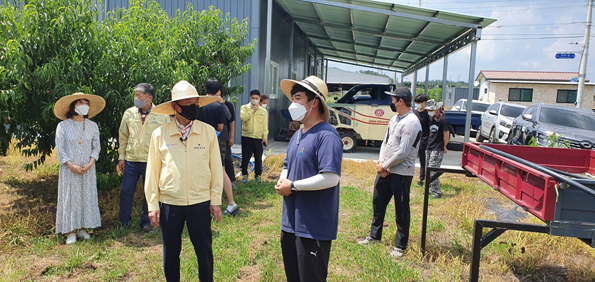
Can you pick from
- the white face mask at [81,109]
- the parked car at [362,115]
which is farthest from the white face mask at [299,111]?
the parked car at [362,115]

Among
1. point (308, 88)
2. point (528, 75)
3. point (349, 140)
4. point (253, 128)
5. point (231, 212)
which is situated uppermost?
point (528, 75)

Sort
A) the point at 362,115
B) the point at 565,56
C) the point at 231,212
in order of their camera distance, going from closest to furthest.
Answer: the point at 231,212 → the point at 362,115 → the point at 565,56

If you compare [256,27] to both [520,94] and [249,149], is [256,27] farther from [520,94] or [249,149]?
[520,94]

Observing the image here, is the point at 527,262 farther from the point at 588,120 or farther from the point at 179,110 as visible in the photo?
the point at 588,120

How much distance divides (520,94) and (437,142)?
114ft

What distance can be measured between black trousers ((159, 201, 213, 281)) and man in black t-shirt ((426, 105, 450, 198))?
5.32 meters

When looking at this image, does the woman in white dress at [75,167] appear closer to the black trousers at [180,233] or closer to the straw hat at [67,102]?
the straw hat at [67,102]

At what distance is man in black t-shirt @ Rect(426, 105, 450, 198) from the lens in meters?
7.52

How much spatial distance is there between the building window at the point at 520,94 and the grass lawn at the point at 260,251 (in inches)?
1393

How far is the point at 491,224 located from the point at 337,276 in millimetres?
1717

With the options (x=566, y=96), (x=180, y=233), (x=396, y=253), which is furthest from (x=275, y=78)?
(x=566, y=96)

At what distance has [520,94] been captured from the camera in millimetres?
37281

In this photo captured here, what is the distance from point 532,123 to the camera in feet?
37.0

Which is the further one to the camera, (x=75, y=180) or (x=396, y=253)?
(x=75, y=180)
